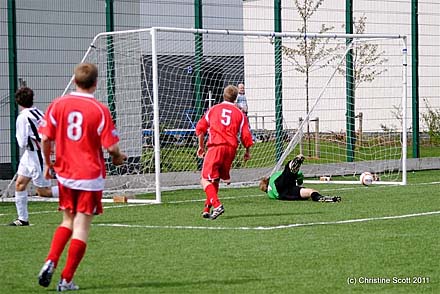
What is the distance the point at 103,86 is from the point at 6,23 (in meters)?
1.98

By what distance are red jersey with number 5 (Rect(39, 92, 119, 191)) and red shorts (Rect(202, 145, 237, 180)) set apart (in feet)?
18.4

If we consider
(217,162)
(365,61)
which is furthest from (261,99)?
(217,162)

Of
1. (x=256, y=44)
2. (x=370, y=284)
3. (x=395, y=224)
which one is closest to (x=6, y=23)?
(x=256, y=44)

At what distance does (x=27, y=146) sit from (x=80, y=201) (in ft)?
15.7

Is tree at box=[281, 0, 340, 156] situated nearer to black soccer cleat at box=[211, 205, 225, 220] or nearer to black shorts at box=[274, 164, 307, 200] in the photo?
black shorts at box=[274, 164, 307, 200]

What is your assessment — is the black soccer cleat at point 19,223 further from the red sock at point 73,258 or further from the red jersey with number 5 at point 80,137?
the red sock at point 73,258

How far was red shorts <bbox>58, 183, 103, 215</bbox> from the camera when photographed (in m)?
8.60

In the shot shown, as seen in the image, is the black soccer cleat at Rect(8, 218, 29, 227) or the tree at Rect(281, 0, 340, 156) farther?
the tree at Rect(281, 0, 340, 156)

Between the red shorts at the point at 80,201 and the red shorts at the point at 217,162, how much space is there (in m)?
5.59

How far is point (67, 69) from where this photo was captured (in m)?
18.9

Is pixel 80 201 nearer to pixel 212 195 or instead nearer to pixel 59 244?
pixel 59 244

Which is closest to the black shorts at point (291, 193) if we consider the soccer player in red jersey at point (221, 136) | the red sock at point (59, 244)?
the soccer player in red jersey at point (221, 136)

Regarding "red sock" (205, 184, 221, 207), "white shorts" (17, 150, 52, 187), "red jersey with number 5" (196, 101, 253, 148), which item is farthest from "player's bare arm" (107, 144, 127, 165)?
"red jersey with number 5" (196, 101, 253, 148)

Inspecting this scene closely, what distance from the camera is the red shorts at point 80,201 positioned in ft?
28.2
